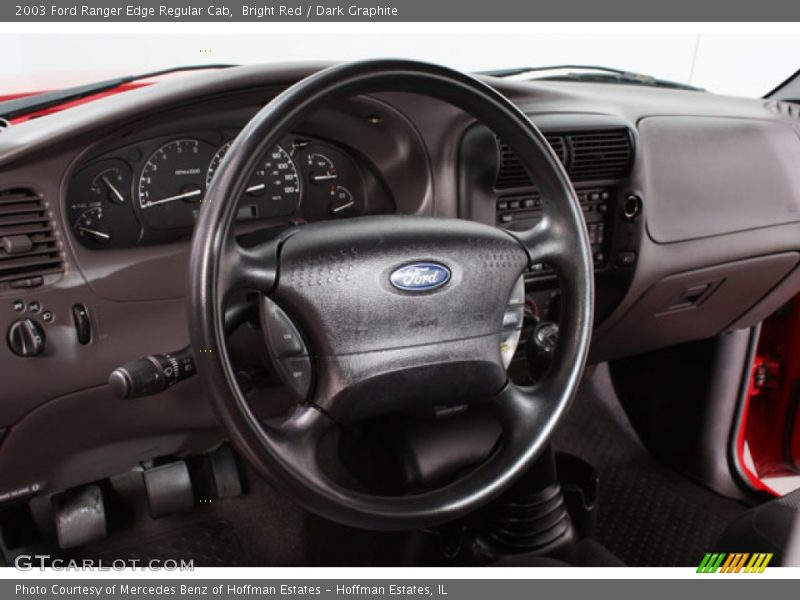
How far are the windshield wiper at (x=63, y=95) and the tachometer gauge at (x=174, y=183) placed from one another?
8.5 inches

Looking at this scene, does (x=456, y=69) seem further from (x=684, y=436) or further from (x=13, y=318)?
(x=684, y=436)

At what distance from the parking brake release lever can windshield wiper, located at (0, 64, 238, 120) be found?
582 mm

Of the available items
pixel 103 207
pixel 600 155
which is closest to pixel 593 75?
pixel 600 155

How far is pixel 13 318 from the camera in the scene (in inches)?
41.7

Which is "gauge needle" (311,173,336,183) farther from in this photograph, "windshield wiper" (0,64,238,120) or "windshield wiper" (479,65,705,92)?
"windshield wiper" (479,65,705,92)

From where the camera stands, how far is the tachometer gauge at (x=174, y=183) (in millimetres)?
1162

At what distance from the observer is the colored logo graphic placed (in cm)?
115

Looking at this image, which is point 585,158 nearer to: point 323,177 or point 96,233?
point 323,177

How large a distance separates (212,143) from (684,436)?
5.30 ft

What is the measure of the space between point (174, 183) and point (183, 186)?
1 centimetres

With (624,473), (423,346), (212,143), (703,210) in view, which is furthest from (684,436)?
(212,143)

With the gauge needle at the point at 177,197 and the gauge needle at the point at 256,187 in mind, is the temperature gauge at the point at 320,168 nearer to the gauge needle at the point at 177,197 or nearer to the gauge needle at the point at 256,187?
the gauge needle at the point at 256,187

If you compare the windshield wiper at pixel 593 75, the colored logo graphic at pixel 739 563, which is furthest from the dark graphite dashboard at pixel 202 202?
the colored logo graphic at pixel 739 563

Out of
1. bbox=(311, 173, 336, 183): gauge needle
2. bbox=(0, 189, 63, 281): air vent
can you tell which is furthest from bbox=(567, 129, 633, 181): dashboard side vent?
bbox=(0, 189, 63, 281): air vent
